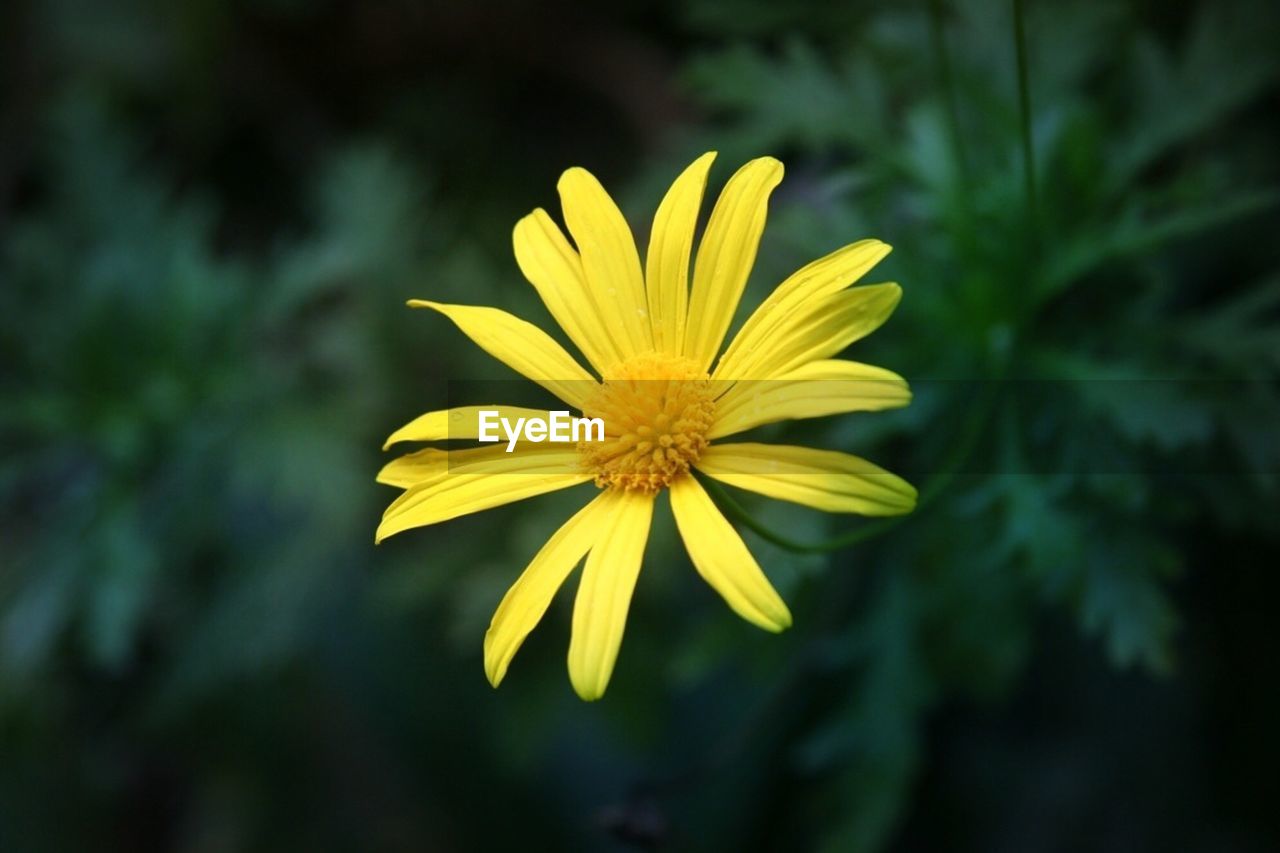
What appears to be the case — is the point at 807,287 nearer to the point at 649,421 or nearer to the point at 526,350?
the point at 649,421

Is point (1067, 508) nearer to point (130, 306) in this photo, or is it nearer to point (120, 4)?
point (130, 306)

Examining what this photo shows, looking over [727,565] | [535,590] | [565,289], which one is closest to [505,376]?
[565,289]

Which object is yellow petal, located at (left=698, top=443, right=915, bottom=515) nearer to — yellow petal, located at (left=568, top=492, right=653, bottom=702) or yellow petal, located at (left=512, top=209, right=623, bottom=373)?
yellow petal, located at (left=568, top=492, right=653, bottom=702)

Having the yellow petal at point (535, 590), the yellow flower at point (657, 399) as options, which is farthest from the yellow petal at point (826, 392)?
the yellow petal at point (535, 590)

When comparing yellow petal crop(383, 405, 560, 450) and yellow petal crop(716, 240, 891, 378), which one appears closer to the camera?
yellow petal crop(716, 240, 891, 378)

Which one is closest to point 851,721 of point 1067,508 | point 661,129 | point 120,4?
point 1067,508

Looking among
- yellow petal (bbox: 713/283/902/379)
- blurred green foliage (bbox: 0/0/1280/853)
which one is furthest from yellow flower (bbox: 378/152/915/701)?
blurred green foliage (bbox: 0/0/1280/853)

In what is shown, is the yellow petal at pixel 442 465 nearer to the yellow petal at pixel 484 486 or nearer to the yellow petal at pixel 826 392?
the yellow petal at pixel 484 486
